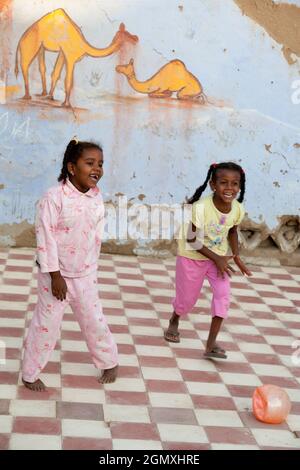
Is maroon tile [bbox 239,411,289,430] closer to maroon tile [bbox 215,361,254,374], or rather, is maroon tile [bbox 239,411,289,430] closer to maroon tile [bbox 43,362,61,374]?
maroon tile [bbox 215,361,254,374]

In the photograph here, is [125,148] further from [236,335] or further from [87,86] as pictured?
[236,335]

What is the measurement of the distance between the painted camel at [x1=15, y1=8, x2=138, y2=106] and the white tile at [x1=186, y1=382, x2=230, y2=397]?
3398 millimetres

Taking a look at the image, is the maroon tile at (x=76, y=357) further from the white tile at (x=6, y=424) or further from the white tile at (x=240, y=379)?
the white tile at (x=6, y=424)

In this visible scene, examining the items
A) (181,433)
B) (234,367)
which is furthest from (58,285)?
Result: (234,367)

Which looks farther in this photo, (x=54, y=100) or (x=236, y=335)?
(x=54, y=100)

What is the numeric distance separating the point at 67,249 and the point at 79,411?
853 millimetres

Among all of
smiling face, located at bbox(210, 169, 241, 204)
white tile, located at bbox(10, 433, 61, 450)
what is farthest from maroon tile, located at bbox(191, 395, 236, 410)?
smiling face, located at bbox(210, 169, 241, 204)

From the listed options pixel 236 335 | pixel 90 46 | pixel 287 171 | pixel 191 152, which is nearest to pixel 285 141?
pixel 287 171

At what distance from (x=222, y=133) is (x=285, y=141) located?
579 millimetres

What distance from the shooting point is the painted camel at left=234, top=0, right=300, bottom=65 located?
7805mm
